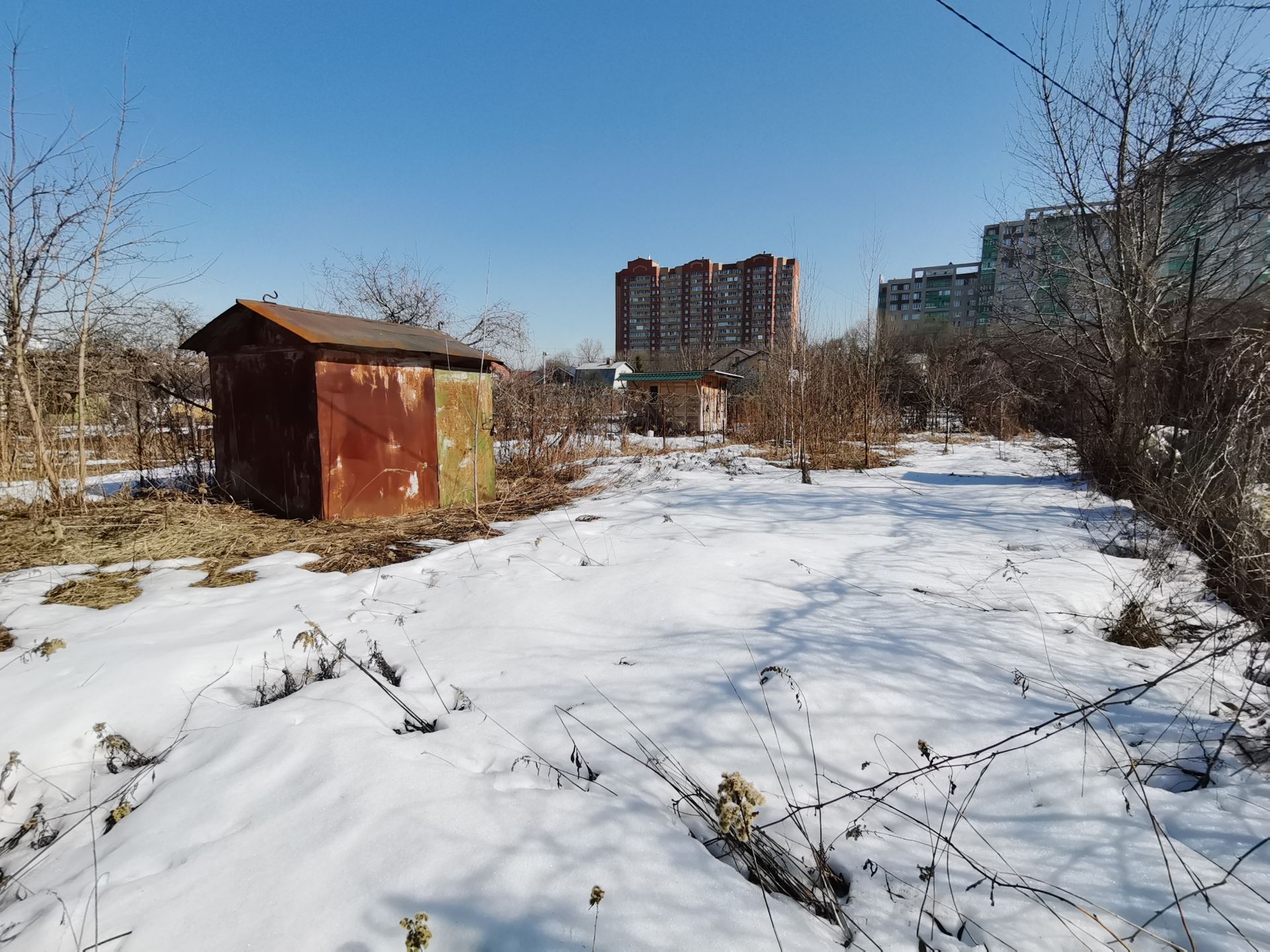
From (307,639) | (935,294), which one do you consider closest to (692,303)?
(935,294)

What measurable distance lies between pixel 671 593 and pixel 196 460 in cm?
699

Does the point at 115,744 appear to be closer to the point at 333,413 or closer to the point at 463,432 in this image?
the point at 333,413

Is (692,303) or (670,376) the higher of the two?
(692,303)

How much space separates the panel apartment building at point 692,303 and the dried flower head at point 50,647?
61399mm

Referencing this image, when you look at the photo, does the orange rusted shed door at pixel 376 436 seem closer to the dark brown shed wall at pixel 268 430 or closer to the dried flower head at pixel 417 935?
the dark brown shed wall at pixel 268 430

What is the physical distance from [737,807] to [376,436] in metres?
5.38

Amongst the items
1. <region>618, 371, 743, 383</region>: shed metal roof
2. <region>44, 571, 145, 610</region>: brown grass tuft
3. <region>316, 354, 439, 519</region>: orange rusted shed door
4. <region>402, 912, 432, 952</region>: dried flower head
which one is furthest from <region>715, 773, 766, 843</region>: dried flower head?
<region>618, 371, 743, 383</region>: shed metal roof

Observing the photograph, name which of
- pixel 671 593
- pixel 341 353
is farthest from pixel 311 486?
pixel 671 593

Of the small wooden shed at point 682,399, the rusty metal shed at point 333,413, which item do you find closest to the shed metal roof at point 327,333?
the rusty metal shed at point 333,413

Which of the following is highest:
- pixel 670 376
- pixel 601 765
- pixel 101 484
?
pixel 670 376

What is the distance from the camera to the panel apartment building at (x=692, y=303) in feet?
208

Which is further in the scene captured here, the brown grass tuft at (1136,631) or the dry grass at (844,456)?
the dry grass at (844,456)

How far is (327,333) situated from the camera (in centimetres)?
527

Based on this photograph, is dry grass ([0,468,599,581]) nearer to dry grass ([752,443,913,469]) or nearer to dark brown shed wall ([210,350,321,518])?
dark brown shed wall ([210,350,321,518])
